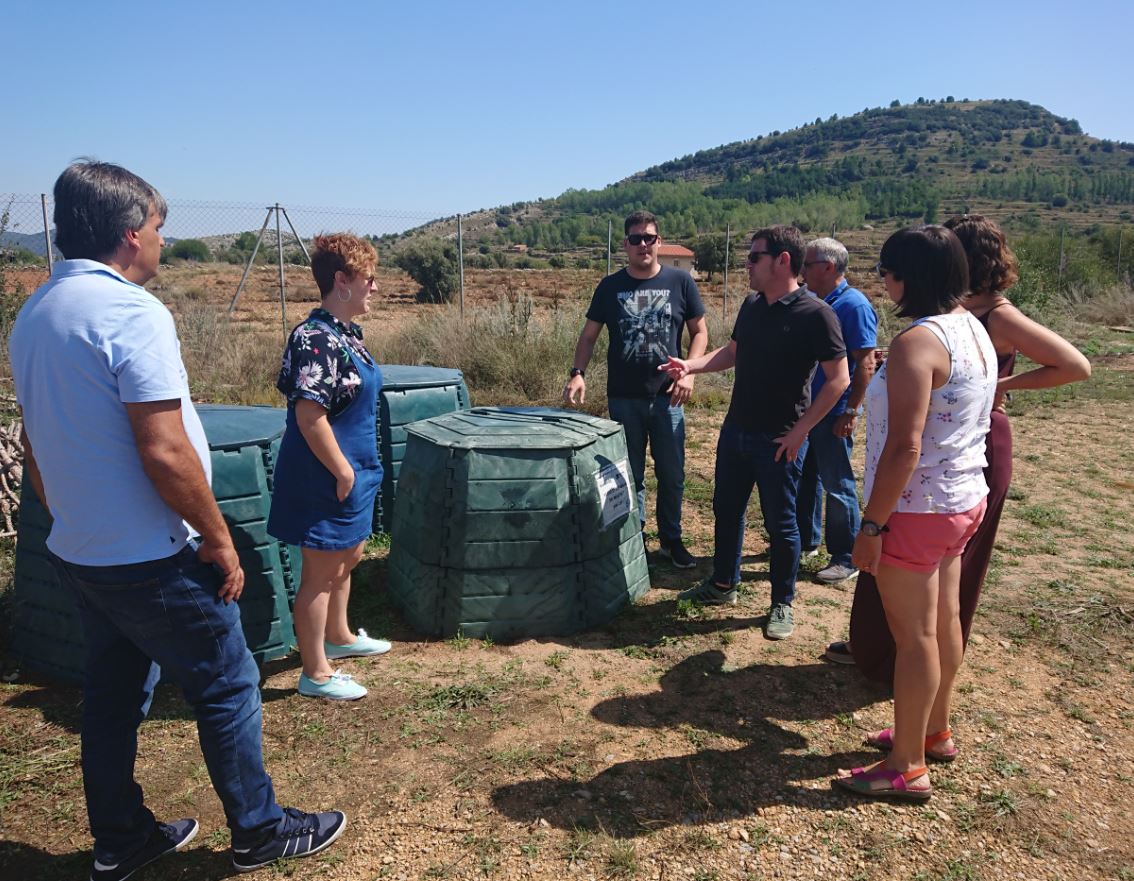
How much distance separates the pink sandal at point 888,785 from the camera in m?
2.54

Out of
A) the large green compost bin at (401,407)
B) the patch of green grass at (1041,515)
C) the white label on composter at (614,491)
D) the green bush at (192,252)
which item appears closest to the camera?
the white label on composter at (614,491)

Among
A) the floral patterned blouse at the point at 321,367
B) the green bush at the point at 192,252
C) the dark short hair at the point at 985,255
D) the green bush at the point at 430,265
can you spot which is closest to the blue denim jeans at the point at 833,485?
the dark short hair at the point at 985,255

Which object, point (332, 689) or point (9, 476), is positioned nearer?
point (332, 689)

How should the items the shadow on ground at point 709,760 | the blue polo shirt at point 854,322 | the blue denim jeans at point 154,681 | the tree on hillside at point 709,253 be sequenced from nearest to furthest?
the blue denim jeans at point 154,681 < the shadow on ground at point 709,760 < the blue polo shirt at point 854,322 < the tree on hillside at point 709,253

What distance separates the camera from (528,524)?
138 inches

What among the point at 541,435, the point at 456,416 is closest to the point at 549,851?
the point at 541,435

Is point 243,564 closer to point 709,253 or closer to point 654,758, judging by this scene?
point 654,758

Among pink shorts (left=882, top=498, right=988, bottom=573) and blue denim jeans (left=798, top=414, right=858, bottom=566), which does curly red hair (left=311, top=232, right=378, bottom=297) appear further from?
blue denim jeans (left=798, top=414, right=858, bottom=566)

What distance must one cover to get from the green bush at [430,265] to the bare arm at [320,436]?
73.4ft

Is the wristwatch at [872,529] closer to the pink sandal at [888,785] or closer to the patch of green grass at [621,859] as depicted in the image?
the pink sandal at [888,785]

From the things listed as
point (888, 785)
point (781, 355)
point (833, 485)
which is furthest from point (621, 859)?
point (833, 485)

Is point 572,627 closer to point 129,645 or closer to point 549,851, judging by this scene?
point 549,851

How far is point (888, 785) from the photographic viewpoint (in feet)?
8.37

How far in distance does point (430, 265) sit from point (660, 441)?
2260 centimetres
